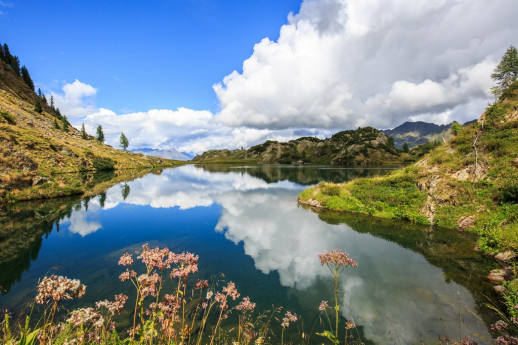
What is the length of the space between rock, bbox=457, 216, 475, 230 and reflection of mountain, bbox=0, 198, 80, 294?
40.2m

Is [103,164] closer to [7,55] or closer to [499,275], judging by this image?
[499,275]

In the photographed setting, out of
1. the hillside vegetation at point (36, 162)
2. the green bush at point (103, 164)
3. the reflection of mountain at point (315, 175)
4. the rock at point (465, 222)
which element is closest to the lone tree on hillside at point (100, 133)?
the hillside vegetation at point (36, 162)

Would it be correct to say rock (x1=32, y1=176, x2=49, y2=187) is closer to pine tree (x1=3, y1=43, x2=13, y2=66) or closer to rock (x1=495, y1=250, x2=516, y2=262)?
rock (x1=495, y1=250, x2=516, y2=262)

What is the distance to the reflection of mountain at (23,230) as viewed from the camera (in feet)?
55.5

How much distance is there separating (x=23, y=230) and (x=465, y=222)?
49742 millimetres

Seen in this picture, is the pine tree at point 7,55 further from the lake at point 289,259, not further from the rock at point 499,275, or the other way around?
the rock at point 499,275

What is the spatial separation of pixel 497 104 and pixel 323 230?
37324 mm

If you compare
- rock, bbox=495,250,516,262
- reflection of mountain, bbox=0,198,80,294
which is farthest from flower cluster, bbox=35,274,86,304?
rock, bbox=495,250,516,262

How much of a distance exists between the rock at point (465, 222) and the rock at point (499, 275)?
11506 millimetres

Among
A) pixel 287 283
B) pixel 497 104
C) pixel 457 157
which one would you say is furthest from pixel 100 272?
pixel 497 104

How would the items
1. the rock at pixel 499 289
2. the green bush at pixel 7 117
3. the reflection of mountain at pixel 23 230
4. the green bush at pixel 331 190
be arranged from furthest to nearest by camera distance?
the green bush at pixel 7 117
the green bush at pixel 331 190
the reflection of mountain at pixel 23 230
the rock at pixel 499 289

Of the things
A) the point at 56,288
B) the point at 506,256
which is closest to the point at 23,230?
the point at 56,288

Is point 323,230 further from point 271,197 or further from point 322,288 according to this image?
point 271,197

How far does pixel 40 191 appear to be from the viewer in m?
41.8
